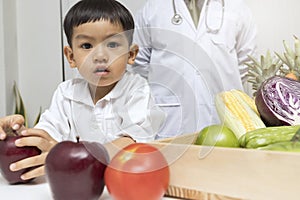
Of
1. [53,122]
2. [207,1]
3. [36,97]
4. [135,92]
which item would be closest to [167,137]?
[135,92]

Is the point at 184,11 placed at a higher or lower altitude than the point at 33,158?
higher

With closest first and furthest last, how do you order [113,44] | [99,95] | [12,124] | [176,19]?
[113,44] < [12,124] < [99,95] < [176,19]

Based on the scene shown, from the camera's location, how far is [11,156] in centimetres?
67

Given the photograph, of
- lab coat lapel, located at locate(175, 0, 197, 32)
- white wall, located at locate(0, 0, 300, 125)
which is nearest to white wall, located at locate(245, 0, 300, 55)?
lab coat lapel, located at locate(175, 0, 197, 32)

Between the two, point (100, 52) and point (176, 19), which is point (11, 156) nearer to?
point (100, 52)

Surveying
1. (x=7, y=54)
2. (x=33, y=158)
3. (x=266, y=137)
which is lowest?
(x=7, y=54)

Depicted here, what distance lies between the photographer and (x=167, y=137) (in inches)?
25.2

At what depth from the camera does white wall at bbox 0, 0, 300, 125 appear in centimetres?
227

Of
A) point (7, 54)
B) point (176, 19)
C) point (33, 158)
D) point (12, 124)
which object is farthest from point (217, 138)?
point (7, 54)

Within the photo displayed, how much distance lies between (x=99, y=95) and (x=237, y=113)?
336 mm

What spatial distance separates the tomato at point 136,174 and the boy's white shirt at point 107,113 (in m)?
0.16

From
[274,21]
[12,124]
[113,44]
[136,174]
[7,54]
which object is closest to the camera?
[136,174]

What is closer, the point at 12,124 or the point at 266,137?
the point at 266,137

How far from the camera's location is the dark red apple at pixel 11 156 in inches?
26.5
